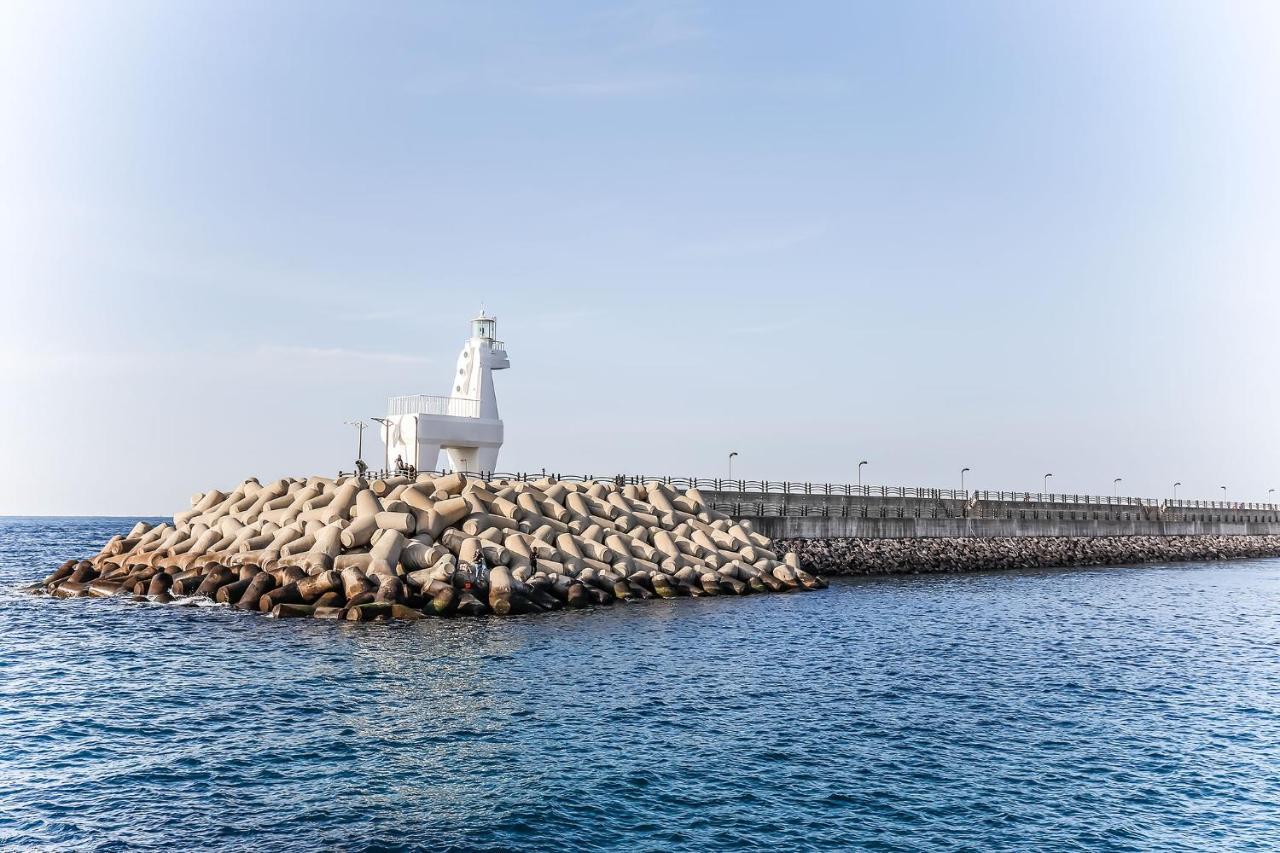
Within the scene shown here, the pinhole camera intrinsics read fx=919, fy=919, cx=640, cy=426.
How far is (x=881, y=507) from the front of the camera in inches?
2485

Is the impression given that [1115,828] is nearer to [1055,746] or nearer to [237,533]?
[1055,746]

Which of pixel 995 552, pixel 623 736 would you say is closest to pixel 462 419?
pixel 623 736

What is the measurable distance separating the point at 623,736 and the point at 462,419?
105ft

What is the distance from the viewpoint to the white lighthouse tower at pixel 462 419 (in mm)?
47031

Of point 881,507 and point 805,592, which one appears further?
point 881,507

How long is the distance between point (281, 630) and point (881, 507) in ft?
144

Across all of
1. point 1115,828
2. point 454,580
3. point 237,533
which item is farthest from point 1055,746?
point 237,533

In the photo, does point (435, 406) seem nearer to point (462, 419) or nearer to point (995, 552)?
point (462, 419)

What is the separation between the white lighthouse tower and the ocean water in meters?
15.8

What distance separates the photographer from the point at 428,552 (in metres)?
34.2

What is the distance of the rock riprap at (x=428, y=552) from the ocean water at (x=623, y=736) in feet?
6.16

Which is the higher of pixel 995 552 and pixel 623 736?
pixel 995 552

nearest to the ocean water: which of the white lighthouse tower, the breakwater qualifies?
the white lighthouse tower

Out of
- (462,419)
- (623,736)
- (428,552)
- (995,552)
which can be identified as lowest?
(623,736)
